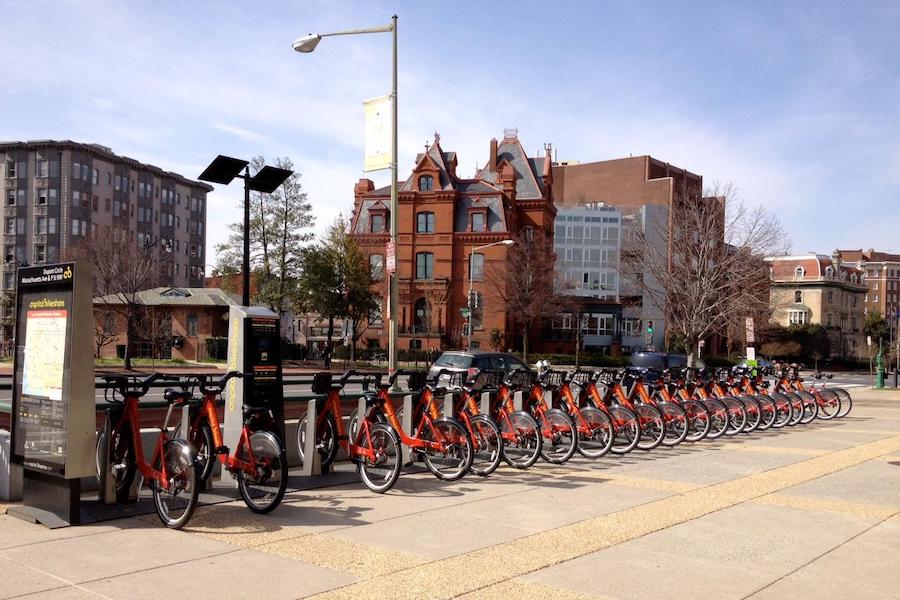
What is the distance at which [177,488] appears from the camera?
7121mm

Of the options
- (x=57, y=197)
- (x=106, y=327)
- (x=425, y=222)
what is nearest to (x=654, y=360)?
(x=106, y=327)

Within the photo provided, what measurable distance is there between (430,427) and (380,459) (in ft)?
2.65

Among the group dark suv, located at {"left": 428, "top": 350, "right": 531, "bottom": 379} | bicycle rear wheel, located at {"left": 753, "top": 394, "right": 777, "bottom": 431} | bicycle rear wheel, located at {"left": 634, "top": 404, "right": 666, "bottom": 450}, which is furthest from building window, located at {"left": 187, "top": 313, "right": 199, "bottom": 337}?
bicycle rear wheel, located at {"left": 634, "top": 404, "right": 666, "bottom": 450}

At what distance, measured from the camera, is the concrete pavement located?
553 cm

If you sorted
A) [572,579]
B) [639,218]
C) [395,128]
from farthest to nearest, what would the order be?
[639,218]
[395,128]
[572,579]

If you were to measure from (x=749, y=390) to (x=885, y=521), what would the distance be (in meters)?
10.0

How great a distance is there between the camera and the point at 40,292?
7.46 m

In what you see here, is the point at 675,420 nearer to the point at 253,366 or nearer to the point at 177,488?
the point at 253,366

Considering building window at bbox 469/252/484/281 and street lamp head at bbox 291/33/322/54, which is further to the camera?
building window at bbox 469/252/484/281

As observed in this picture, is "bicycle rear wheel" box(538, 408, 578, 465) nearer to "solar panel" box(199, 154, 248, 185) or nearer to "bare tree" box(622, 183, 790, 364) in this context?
"solar panel" box(199, 154, 248, 185)

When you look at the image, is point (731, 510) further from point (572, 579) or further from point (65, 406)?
point (65, 406)

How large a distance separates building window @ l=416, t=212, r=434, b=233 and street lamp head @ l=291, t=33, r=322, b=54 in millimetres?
51285

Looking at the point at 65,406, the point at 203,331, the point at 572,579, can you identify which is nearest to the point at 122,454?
the point at 65,406

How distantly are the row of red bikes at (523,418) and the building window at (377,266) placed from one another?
39.2 m
